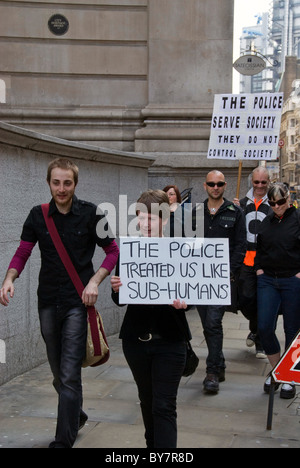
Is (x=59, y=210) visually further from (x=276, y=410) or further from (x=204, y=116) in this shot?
(x=204, y=116)

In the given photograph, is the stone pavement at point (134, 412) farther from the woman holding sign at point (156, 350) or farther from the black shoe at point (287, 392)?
the woman holding sign at point (156, 350)

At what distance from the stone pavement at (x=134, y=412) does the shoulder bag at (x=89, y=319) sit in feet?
2.08

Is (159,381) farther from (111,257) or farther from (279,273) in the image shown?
(279,273)

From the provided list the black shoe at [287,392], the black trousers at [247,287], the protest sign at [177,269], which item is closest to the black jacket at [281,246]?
the black trousers at [247,287]

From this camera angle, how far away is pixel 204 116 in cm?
1135

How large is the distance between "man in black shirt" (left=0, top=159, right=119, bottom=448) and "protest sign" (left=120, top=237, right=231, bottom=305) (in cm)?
28

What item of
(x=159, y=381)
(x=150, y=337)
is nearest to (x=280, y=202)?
(x=150, y=337)

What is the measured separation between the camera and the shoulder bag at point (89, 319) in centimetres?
445

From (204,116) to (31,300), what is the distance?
558cm

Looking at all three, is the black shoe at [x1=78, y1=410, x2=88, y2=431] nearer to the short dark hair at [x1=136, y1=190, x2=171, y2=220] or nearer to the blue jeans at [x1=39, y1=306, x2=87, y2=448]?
the blue jeans at [x1=39, y1=306, x2=87, y2=448]

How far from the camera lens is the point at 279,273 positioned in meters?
6.10

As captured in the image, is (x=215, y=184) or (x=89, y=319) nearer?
(x=89, y=319)

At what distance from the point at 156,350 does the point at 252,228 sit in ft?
11.2
